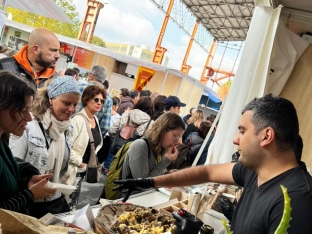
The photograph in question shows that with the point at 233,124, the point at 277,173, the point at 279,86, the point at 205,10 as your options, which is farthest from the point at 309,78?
the point at 205,10

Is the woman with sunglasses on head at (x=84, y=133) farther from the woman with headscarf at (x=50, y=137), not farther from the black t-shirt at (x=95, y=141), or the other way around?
the woman with headscarf at (x=50, y=137)

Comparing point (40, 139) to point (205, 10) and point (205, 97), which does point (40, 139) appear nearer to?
point (205, 97)

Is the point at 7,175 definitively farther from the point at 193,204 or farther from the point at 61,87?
the point at 193,204

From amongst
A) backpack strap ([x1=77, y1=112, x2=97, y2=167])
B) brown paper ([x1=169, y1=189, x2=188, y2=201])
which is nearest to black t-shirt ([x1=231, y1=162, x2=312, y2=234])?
brown paper ([x1=169, y1=189, x2=188, y2=201])

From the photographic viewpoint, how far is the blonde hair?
231 cm

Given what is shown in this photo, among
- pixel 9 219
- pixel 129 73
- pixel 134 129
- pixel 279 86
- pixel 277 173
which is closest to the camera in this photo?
pixel 9 219

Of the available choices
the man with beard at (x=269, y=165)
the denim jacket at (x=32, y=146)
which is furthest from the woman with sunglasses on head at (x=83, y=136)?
the man with beard at (x=269, y=165)

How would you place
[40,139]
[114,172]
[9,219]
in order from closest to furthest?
[9,219], [40,139], [114,172]

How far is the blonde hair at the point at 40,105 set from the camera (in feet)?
7.57

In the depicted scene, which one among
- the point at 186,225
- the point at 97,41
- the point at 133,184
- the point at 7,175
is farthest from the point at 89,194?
the point at 97,41

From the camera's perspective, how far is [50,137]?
92.4 inches

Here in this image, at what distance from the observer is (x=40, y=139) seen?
7.24 ft

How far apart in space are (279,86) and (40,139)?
262cm

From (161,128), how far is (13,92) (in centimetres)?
140
